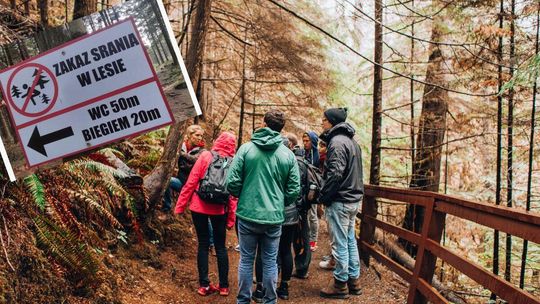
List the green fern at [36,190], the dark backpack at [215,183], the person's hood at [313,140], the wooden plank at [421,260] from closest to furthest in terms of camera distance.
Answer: the green fern at [36,190] < the wooden plank at [421,260] < the dark backpack at [215,183] < the person's hood at [313,140]

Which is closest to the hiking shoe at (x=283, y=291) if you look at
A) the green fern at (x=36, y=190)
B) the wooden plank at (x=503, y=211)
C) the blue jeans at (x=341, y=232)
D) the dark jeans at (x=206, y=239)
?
the blue jeans at (x=341, y=232)

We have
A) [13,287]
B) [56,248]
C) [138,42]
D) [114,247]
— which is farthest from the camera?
[114,247]

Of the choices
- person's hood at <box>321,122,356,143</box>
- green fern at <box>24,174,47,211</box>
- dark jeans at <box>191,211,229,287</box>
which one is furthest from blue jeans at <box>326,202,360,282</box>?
green fern at <box>24,174,47,211</box>

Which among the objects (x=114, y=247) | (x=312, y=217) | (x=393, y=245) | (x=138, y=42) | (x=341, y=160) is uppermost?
(x=138, y=42)

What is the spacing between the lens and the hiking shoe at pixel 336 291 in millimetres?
5512

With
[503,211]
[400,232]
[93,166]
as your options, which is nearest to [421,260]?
[400,232]

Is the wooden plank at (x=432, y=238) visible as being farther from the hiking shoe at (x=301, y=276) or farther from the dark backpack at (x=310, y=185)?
the hiking shoe at (x=301, y=276)

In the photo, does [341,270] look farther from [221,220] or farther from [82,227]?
[82,227]

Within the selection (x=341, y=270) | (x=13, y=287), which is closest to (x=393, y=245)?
(x=341, y=270)

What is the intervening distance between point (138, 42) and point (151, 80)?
211mm

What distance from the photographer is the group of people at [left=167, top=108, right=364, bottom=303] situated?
442 cm

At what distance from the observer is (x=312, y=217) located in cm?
730

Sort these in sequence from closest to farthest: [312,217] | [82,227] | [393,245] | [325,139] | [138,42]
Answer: [138,42], [82,227], [325,139], [312,217], [393,245]

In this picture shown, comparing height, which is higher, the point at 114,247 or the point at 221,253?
the point at 114,247
